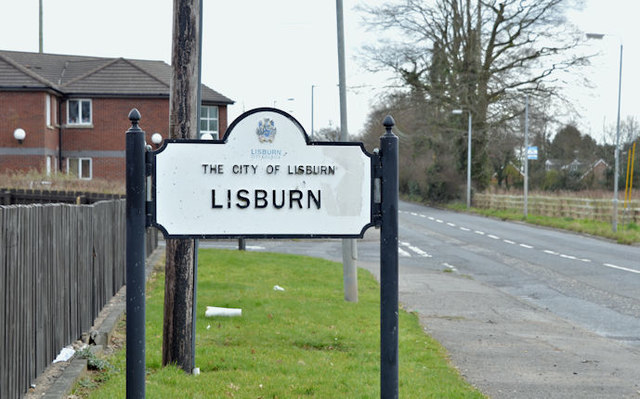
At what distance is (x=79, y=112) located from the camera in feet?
132

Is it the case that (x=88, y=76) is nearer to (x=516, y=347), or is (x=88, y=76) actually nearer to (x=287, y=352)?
(x=516, y=347)

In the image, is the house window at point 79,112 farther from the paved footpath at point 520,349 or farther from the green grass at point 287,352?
the paved footpath at point 520,349

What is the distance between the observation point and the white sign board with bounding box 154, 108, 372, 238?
5051 millimetres

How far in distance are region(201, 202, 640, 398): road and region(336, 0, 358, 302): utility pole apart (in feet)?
3.26

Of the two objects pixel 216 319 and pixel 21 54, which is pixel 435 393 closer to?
pixel 216 319

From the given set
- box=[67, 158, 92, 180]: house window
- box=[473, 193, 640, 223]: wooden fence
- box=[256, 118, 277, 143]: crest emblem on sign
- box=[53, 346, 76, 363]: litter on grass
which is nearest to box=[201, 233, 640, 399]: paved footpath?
box=[256, 118, 277, 143]: crest emblem on sign

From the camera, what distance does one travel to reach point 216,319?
1004 centimetres

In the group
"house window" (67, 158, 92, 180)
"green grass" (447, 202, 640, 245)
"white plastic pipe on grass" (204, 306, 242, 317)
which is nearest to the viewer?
"white plastic pipe on grass" (204, 306, 242, 317)

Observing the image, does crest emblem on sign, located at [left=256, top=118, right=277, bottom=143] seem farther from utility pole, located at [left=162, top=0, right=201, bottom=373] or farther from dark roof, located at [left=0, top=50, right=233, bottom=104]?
dark roof, located at [left=0, top=50, right=233, bottom=104]

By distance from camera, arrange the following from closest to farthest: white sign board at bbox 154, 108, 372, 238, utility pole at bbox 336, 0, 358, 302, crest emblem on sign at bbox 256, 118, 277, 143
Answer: white sign board at bbox 154, 108, 372, 238
crest emblem on sign at bbox 256, 118, 277, 143
utility pole at bbox 336, 0, 358, 302

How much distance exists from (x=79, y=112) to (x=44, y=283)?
3532 centimetres

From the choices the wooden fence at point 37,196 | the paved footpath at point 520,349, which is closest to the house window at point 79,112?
Answer: the wooden fence at point 37,196

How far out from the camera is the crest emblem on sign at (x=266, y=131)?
205 inches

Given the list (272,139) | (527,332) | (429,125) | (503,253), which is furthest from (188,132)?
(429,125)
